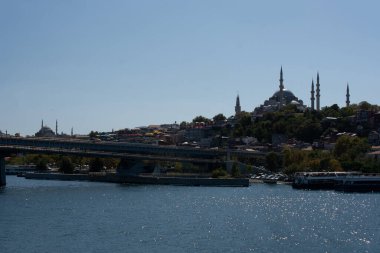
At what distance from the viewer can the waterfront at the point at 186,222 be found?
3353 centimetres

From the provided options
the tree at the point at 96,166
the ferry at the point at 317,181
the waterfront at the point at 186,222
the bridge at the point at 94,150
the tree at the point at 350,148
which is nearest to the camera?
the waterfront at the point at 186,222

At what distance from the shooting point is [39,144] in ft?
274

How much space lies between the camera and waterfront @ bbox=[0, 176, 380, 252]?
33531 millimetres

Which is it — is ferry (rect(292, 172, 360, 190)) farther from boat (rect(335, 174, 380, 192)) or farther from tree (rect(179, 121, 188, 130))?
tree (rect(179, 121, 188, 130))

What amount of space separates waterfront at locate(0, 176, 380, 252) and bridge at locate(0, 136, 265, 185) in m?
15.5

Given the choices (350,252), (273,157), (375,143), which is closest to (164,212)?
(350,252)

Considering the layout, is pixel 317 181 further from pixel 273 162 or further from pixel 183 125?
pixel 183 125

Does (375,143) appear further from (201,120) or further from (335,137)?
(201,120)

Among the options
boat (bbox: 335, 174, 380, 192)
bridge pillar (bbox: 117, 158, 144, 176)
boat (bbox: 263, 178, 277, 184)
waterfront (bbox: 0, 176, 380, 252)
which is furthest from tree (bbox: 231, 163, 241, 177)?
waterfront (bbox: 0, 176, 380, 252)

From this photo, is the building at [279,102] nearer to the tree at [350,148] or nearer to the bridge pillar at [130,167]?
the tree at [350,148]

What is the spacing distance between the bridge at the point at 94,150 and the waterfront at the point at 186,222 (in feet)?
51.0

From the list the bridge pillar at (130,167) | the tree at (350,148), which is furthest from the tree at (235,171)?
the tree at (350,148)

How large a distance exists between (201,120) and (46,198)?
12868cm

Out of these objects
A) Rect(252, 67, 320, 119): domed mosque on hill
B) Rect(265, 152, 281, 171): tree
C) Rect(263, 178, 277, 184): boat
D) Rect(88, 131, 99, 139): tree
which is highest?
Rect(252, 67, 320, 119): domed mosque on hill
